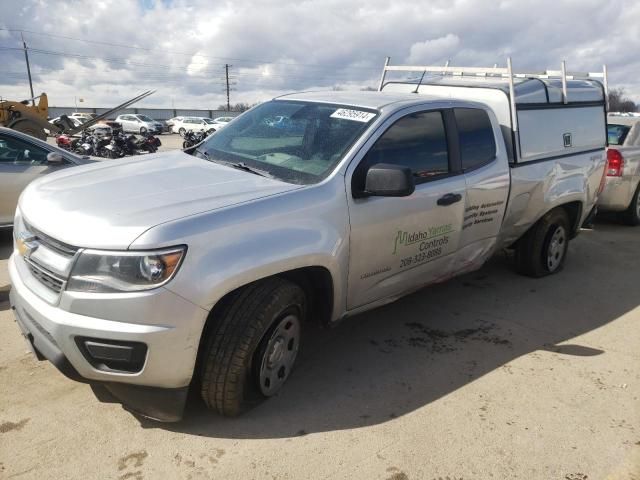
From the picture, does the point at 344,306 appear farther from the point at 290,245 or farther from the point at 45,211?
the point at 45,211

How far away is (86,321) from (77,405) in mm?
883

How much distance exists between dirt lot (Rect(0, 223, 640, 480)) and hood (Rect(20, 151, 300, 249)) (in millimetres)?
1054

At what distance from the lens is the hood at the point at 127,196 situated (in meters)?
2.38

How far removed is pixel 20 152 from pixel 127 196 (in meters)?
4.34

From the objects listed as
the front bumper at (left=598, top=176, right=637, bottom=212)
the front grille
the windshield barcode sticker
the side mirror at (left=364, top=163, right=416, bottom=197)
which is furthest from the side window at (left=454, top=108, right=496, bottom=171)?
the front bumper at (left=598, top=176, right=637, bottom=212)

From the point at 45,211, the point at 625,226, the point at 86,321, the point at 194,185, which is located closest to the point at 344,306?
the point at 194,185

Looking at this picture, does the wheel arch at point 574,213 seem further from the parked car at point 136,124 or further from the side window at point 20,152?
the parked car at point 136,124

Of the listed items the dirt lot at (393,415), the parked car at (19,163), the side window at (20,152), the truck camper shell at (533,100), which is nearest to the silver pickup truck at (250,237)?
the truck camper shell at (533,100)

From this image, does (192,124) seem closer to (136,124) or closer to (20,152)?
(136,124)

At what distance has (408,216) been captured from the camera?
3.45 meters

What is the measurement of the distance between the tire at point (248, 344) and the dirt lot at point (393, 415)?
17 centimetres

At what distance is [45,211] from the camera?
105 inches

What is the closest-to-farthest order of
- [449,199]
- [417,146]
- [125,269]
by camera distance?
[125,269], [417,146], [449,199]

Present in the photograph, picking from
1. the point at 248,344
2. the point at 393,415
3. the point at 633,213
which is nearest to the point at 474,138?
the point at 393,415
